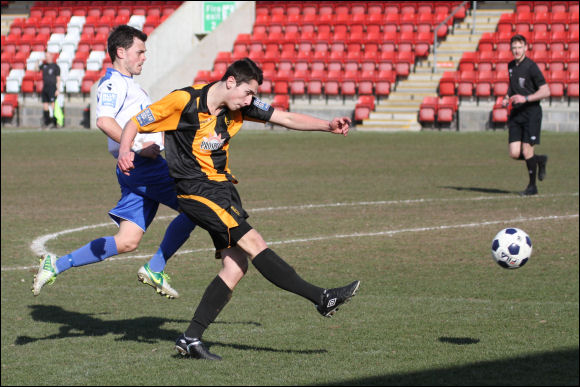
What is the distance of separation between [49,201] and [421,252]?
287 inches

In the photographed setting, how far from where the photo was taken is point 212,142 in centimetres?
570

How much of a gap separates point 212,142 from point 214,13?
1115 inches

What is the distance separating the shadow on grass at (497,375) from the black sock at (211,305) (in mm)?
1064

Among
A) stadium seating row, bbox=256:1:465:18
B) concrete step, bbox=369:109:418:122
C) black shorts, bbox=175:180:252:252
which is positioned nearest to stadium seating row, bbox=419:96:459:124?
concrete step, bbox=369:109:418:122

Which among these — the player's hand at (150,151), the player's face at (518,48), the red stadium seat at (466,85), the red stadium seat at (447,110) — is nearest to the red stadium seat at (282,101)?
the red stadium seat at (447,110)

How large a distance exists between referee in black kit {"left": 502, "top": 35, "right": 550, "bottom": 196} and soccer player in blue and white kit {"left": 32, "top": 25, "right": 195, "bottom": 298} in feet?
23.4

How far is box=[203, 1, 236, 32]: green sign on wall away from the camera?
33.2 m

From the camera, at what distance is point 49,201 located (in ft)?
53.0

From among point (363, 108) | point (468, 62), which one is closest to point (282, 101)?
point (363, 108)

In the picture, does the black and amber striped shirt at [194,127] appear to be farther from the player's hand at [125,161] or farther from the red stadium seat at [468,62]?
the red stadium seat at [468,62]

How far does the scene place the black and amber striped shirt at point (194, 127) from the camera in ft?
18.3

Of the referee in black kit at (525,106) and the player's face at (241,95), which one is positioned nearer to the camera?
the player's face at (241,95)

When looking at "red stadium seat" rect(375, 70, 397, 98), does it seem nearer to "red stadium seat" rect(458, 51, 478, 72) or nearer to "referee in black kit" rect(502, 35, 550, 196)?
"red stadium seat" rect(458, 51, 478, 72)

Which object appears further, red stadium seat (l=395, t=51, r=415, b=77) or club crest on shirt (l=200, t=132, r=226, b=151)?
red stadium seat (l=395, t=51, r=415, b=77)
